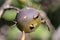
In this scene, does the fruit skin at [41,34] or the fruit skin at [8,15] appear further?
the fruit skin at [41,34]

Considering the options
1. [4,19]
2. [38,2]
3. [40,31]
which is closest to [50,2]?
[38,2]

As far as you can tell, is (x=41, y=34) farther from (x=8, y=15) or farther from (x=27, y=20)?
(x=27, y=20)

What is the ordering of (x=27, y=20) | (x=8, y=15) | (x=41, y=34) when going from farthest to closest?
(x=41, y=34) < (x=8, y=15) < (x=27, y=20)

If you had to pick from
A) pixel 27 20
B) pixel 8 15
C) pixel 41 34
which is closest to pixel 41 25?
pixel 41 34

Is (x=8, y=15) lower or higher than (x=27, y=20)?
lower

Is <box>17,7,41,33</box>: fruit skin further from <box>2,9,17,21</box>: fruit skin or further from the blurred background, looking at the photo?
the blurred background

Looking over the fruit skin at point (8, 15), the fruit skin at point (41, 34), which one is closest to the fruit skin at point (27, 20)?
the fruit skin at point (8, 15)

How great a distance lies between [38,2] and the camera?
2764 mm

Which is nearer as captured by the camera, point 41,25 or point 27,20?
point 27,20

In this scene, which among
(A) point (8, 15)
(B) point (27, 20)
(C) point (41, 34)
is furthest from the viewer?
(C) point (41, 34)

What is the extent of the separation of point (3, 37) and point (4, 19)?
424 mm

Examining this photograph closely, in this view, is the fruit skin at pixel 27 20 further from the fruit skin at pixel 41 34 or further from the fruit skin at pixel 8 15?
the fruit skin at pixel 41 34

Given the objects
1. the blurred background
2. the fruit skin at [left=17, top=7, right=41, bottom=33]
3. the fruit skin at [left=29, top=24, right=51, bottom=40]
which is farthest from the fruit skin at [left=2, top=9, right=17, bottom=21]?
the fruit skin at [left=29, top=24, right=51, bottom=40]

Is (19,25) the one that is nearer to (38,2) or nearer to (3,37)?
(3,37)
